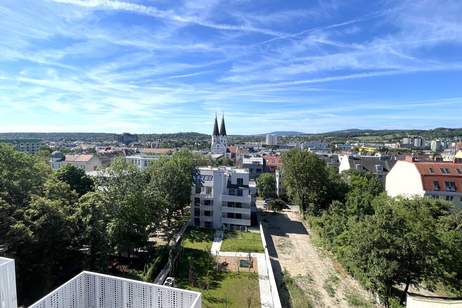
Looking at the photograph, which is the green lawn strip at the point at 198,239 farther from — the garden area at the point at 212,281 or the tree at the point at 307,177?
the tree at the point at 307,177

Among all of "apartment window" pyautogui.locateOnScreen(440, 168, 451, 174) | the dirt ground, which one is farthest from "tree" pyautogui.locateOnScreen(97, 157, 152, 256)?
"apartment window" pyautogui.locateOnScreen(440, 168, 451, 174)

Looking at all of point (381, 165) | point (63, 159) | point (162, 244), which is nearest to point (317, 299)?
point (162, 244)

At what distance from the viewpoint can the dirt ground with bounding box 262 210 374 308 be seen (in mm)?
22125

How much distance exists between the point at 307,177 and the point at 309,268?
17.9 m

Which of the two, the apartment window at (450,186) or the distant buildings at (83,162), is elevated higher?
the distant buildings at (83,162)

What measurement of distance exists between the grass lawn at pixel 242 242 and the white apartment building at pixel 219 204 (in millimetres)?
1978

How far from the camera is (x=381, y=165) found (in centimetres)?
6216

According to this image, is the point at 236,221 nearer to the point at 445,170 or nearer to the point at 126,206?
the point at 126,206

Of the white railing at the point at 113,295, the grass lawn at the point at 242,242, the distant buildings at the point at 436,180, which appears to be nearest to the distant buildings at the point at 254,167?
the distant buildings at the point at 436,180

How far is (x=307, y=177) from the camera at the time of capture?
42.6m

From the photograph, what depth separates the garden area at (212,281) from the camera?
20281mm

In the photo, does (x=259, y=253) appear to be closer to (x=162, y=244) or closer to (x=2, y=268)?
(x=162, y=244)

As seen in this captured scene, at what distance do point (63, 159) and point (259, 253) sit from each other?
7286cm

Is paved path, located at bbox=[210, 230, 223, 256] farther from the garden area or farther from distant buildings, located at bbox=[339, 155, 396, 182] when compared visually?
distant buildings, located at bbox=[339, 155, 396, 182]
